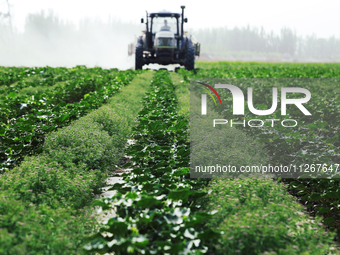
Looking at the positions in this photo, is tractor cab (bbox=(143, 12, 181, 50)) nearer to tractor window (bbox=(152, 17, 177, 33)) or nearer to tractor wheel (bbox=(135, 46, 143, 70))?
tractor window (bbox=(152, 17, 177, 33))

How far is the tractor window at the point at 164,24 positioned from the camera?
20391 mm

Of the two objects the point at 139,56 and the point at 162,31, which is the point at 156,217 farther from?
the point at 162,31

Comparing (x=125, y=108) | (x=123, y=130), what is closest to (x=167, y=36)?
(x=125, y=108)

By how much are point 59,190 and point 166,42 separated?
16253mm

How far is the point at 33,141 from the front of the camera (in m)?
5.83

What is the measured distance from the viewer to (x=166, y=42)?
757 inches

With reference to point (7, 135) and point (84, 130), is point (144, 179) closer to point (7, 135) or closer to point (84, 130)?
point (84, 130)

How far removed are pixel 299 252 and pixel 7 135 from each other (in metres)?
4.92

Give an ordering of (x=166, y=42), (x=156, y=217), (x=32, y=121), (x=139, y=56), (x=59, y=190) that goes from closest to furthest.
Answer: (x=156, y=217), (x=59, y=190), (x=32, y=121), (x=166, y=42), (x=139, y=56)

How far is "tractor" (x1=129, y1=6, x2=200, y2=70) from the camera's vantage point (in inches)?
758

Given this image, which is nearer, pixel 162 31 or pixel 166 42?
pixel 166 42

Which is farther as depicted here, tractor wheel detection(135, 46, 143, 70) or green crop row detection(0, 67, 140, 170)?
tractor wheel detection(135, 46, 143, 70)

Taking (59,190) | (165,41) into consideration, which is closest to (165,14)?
(165,41)

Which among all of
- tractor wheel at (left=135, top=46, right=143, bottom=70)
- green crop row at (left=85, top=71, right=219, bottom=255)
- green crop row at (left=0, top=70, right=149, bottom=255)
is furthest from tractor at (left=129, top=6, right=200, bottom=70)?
green crop row at (left=85, top=71, right=219, bottom=255)
